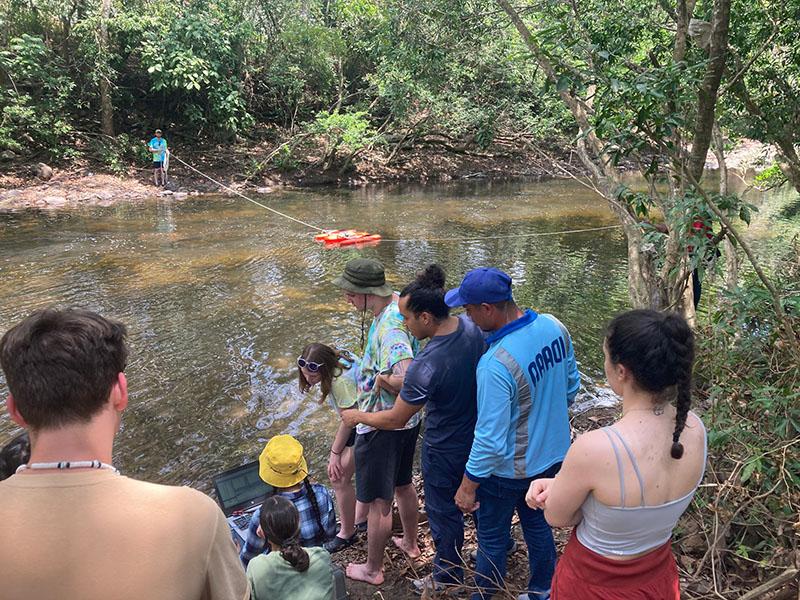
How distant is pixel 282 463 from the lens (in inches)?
109

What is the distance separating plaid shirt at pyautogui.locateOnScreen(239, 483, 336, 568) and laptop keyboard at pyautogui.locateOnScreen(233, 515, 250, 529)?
0.77ft

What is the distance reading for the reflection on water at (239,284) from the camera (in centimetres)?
512

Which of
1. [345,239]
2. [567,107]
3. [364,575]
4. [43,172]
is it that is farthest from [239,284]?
[43,172]

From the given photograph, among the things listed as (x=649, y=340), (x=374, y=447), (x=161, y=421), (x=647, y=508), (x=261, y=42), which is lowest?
(x=161, y=421)

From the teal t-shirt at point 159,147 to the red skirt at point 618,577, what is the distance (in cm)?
1650

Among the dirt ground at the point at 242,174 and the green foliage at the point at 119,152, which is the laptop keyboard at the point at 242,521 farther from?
the green foliage at the point at 119,152

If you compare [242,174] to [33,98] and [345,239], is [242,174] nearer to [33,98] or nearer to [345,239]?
[33,98]

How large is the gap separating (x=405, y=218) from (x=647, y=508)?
12812 mm

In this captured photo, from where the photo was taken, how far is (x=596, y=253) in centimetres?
1105

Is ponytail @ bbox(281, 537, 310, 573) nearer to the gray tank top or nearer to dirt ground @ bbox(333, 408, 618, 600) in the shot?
dirt ground @ bbox(333, 408, 618, 600)

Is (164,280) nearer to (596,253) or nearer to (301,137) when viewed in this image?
(596,253)

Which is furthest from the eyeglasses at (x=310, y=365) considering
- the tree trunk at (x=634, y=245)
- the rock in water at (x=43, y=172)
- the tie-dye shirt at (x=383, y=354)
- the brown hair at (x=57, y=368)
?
the rock in water at (x=43, y=172)

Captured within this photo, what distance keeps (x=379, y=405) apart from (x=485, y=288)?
3.01 feet

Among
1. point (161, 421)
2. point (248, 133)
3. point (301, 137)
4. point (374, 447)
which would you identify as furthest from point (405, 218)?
point (374, 447)
